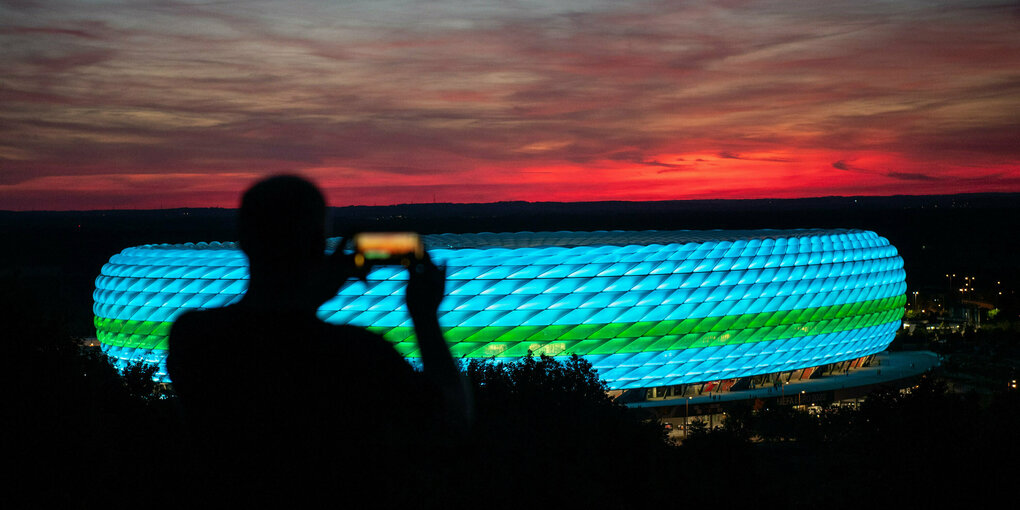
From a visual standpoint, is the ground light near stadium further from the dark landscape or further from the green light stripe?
the dark landscape

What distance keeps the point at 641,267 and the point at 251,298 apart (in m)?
35.1

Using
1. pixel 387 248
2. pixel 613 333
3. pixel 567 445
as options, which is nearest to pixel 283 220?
pixel 387 248

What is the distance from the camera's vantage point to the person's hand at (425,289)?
2328 mm

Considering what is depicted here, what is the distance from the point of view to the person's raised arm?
2.30 m

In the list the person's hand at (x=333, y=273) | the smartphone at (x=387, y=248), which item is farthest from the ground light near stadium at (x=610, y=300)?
the person's hand at (x=333, y=273)

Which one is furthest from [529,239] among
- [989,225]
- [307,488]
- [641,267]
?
[989,225]

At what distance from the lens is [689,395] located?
40438 mm

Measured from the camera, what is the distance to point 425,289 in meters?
2.35

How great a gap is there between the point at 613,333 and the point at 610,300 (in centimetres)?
162

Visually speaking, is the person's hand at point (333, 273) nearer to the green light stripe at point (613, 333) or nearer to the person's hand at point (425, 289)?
the person's hand at point (425, 289)

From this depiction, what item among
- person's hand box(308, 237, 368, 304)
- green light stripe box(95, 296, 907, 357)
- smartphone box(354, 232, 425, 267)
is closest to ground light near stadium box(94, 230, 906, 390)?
green light stripe box(95, 296, 907, 357)

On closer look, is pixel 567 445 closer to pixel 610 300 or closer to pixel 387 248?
pixel 387 248

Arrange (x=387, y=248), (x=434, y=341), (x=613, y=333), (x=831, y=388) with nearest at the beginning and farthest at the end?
(x=434, y=341)
(x=387, y=248)
(x=613, y=333)
(x=831, y=388)

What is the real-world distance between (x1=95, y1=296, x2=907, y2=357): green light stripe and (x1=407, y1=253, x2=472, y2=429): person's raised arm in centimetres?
2887
